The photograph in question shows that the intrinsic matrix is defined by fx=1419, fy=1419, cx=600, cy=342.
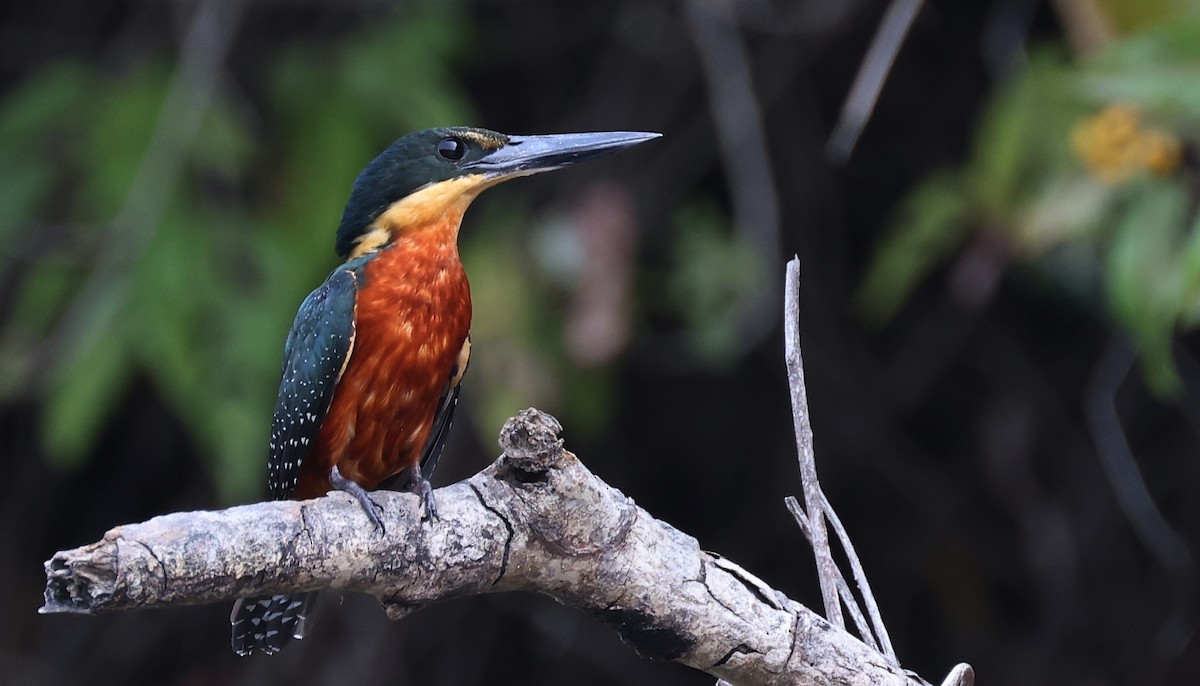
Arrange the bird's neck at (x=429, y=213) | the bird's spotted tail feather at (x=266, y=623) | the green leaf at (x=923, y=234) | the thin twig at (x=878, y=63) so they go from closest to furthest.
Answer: the bird's spotted tail feather at (x=266, y=623), the bird's neck at (x=429, y=213), the thin twig at (x=878, y=63), the green leaf at (x=923, y=234)

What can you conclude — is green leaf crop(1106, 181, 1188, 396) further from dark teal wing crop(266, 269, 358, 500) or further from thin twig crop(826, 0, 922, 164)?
dark teal wing crop(266, 269, 358, 500)

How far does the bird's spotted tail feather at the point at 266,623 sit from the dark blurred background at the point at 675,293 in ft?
2.91

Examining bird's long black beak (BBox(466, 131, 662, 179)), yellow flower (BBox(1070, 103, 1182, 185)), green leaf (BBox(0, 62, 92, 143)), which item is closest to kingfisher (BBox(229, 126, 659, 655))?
bird's long black beak (BBox(466, 131, 662, 179))

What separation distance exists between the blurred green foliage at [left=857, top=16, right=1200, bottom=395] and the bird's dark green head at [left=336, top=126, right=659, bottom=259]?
3.34ft

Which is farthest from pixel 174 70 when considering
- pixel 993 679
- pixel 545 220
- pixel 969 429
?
pixel 993 679

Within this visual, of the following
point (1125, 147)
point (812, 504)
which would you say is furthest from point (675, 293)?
point (812, 504)

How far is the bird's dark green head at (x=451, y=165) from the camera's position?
9.19 ft

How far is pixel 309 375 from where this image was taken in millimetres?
2699

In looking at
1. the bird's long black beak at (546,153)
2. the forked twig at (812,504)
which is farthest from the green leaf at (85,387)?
the forked twig at (812,504)

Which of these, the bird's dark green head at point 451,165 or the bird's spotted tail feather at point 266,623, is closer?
the bird's spotted tail feather at point 266,623

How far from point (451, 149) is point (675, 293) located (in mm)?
1235

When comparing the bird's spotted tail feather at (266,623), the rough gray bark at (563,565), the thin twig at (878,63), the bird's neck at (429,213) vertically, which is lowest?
the bird's spotted tail feather at (266,623)

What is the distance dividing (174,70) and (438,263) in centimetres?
147

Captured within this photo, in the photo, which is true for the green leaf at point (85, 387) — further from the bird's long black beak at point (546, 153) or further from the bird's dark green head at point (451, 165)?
the bird's long black beak at point (546, 153)
